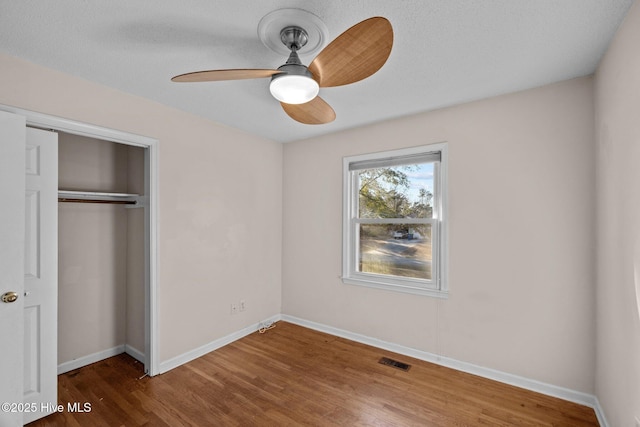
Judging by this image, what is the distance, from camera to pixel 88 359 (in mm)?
2834

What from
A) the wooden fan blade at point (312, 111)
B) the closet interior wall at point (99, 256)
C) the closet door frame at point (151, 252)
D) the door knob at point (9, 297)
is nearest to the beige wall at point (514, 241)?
the wooden fan blade at point (312, 111)

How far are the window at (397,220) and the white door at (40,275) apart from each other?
262 centimetres

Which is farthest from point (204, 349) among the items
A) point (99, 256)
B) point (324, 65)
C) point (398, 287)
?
point (324, 65)

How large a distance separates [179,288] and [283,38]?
2392 millimetres

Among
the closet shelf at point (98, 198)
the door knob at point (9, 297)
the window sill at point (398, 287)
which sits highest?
the closet shelf at point (98, 198)

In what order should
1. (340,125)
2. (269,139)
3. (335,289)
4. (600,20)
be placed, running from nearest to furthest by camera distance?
(600,20), (340,125), (335,289), (269,139)

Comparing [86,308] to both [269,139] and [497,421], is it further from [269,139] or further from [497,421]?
[497,421]

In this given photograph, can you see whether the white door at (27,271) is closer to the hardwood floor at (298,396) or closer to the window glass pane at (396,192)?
the hardwood floor at (298,396)

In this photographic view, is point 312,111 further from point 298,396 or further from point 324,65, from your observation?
point 298,396

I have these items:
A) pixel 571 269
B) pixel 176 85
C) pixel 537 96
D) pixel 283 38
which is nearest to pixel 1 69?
pixel 176 85

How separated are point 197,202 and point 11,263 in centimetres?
142

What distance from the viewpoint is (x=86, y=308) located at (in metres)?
2.86

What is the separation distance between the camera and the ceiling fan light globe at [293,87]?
60.8 inches

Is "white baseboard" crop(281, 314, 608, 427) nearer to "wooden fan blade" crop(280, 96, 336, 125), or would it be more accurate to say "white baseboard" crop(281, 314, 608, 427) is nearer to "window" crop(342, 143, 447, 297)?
"window" crop(342, 143, 447, 297)
